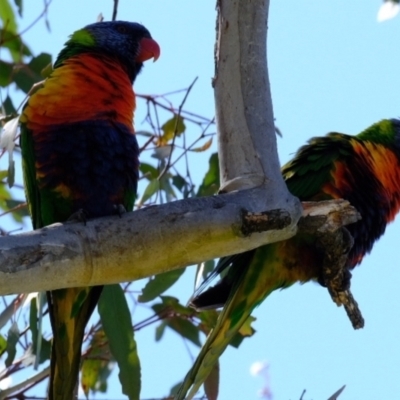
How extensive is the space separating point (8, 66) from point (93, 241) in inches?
57.6

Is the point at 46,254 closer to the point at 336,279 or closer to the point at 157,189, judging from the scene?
the point at 336,279

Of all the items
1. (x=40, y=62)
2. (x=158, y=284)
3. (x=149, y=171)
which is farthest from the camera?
(x=149, y=171)

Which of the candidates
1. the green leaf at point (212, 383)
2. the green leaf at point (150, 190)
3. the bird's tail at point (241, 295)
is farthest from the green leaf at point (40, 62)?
the green leaf at point (212, 383)

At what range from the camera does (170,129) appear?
2.77 metres

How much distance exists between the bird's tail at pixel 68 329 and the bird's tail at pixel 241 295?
1.04 ft

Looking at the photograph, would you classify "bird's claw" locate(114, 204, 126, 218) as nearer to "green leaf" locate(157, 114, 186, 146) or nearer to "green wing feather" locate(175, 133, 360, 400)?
"green wing feather" locate(175, 133, 360, 400)

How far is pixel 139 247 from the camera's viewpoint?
1.53 meters

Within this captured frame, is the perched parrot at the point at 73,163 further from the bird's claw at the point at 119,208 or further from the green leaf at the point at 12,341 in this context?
the green leaf at the point at 12,341

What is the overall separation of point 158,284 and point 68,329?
0.41m

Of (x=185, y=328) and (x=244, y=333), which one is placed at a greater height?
(x=185, y=328)

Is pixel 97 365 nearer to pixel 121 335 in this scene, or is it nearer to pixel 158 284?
pixel 158 284

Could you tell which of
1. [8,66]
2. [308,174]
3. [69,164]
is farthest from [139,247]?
[8,66]

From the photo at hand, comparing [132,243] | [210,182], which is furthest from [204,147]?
[132,243]

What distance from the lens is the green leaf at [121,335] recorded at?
2.15m
